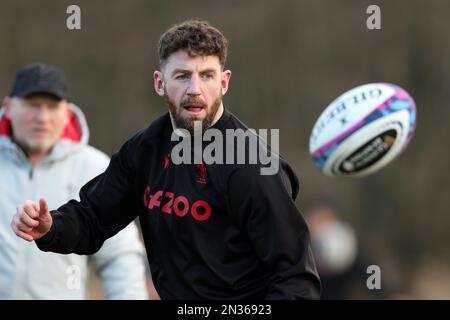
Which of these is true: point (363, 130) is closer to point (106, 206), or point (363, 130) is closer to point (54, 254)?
point (106, 206)

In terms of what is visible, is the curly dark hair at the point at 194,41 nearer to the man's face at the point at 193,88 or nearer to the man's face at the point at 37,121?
the man's face at the point at 193,88

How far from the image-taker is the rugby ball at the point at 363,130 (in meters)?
5.52

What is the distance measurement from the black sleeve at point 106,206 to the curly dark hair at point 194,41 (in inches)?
18.9

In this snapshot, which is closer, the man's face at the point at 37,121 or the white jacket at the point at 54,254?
the white jacket at the point at 54,254

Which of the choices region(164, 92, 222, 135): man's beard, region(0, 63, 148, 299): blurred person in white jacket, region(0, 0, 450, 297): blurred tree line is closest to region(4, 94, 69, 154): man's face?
region(0, 63, 148, 299): blurred person in white jacket

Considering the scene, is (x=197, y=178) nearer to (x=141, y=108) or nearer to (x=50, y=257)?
(x=50, y=257)

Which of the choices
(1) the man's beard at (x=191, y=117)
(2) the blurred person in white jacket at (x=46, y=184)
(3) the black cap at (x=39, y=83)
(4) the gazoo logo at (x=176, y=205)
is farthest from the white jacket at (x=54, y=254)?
(1) the man's beard at (x=191, y=117)

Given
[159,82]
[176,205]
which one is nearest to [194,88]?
[159,82]

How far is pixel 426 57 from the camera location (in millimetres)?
12492

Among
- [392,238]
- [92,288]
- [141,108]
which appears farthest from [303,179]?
→ [92,288]

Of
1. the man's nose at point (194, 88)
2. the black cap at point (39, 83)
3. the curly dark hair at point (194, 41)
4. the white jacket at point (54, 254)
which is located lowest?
the white jacket at point (54, 254)

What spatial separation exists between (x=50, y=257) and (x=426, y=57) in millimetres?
7845

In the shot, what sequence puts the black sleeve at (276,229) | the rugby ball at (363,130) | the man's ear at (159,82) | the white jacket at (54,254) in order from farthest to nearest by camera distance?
the white jacket at (54,254)
the rugby ball at (363,130)
the man's ear at (159,82)
the black sleeve at (276,229)

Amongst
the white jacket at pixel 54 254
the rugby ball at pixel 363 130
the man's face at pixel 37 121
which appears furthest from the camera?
the man's face at pixel 37 121
